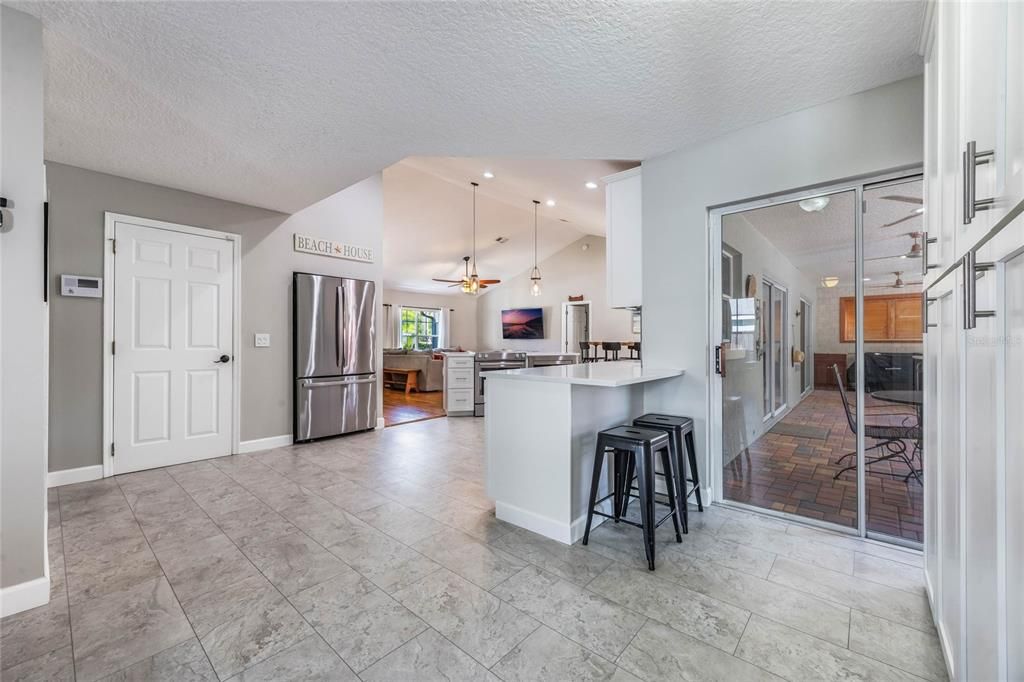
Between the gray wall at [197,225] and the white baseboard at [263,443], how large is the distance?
6cm

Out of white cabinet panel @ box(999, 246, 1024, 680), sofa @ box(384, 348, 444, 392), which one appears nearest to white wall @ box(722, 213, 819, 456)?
white cabinet panel @ box(999, 246, 1024, 680)

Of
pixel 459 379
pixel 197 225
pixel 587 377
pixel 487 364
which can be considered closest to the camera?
pixel 587 377

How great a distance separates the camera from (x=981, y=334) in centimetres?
95

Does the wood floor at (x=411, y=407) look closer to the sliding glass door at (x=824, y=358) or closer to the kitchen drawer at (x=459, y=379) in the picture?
the kitchen drawer at (x=459, y=379)

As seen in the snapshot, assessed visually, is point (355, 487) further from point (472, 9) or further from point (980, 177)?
point (980, 177)

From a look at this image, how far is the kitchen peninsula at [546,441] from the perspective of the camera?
2.35 metres

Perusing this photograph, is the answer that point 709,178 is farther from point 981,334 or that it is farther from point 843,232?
point 981,334

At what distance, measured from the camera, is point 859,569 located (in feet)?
6.73

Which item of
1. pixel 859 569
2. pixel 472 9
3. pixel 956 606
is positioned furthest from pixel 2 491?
pixel 859 569

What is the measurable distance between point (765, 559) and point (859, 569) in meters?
0.41

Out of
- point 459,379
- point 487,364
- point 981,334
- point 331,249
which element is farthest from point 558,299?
point 981,334

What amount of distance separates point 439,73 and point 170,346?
3.41 metres

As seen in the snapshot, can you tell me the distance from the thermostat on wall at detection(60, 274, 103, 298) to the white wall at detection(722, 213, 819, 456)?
4780 millimetres

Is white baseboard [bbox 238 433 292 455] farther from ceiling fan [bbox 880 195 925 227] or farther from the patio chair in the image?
ceiling fan [bbox 880 195 925 227]
